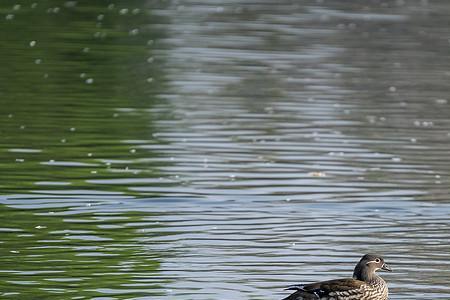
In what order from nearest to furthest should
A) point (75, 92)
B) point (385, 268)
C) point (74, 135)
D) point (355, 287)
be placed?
point (355, 287)
point (385, 268)
point (74, 135)
point (75, 92)

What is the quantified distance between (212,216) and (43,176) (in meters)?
2.41

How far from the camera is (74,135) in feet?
63.1

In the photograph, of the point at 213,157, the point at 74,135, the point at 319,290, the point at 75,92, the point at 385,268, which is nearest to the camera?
the point at 319,290

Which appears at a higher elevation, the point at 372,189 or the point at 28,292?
the point at 28,292

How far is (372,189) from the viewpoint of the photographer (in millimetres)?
16734

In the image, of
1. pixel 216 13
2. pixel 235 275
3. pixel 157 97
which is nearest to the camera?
pixel 235 275

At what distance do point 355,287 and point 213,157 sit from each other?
7310mm

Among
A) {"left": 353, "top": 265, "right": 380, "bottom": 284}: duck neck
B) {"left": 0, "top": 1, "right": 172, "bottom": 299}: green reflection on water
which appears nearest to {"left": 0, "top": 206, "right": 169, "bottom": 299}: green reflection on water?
{"left": 0, "top": 1, "right": 172, "bottom": 299}: green reflection on water

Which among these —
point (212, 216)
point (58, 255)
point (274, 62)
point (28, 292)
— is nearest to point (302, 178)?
point (212, 216)

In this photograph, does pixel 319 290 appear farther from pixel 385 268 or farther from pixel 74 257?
pixel 74 257

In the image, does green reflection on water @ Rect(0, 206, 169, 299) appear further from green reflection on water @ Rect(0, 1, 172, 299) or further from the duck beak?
the duck beak

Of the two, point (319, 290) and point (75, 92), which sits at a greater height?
point (319, 290)

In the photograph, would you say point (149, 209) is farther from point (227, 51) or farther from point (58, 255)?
point (227, 51)

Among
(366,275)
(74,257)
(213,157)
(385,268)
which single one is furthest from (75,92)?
(366,275)
